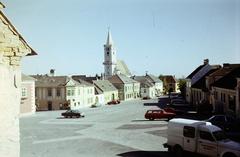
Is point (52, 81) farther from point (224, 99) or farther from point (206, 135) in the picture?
point (206, 135)

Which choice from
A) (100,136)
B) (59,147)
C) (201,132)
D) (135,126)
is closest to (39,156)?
(59,147)

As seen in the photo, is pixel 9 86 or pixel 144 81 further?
pixel 144 81

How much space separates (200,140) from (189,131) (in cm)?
91

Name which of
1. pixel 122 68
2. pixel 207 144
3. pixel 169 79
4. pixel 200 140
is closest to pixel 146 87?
pixel 122 68

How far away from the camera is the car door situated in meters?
18.9

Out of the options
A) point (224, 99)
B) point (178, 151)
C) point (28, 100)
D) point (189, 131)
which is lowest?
point (178, 151)

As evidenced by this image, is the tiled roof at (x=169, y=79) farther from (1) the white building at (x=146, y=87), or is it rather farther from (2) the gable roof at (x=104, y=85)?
(2) the gable roof at (x=104, y=85)

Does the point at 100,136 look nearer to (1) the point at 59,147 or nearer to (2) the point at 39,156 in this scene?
(1) the point at 59,147

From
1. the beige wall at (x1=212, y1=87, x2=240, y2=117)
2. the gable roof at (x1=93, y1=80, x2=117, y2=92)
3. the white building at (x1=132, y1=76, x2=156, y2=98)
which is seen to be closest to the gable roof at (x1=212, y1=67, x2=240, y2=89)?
the beige wall at (x1=212, y1=87, x2=240, y2=117)

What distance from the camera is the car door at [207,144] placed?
18891 mm

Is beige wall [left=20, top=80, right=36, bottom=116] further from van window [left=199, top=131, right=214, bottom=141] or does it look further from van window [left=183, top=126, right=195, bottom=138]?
van window [left=199, top=131, right=214, bottom=141]

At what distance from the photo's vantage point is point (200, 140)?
19.6 metres

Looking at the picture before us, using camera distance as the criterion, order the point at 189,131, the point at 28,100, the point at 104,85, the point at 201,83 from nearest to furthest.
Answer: the point at 189,131
the point at 28,100
the point at 201,83
the point at 104,85

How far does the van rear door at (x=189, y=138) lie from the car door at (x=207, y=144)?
380 millimetres
